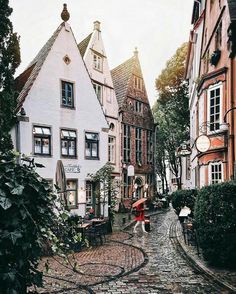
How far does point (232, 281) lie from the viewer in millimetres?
7445

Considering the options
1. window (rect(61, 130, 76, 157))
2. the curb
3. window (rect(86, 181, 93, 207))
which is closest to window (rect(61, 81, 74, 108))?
window (rect(61, 130, 76, 157))

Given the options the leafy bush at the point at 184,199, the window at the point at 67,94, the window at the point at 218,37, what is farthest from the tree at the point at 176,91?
the window at the point at 218,37

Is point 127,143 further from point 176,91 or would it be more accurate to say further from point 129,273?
point 129,273

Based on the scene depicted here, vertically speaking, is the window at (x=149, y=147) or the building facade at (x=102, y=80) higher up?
the building facade at (x=102, y=80)

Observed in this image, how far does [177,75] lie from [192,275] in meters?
26.7

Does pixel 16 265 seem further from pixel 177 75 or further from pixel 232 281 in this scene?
pixel 177 75

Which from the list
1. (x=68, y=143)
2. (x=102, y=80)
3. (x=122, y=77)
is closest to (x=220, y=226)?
(x=68, y=143)

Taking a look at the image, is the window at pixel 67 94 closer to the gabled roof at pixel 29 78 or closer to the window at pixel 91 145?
the gabled roof at pixel 29 78

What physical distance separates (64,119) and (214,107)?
992cm

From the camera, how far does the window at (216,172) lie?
14641 mm

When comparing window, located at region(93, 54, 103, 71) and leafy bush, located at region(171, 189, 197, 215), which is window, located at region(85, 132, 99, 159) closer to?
leafy bush, located at region(171, 189, 197, 215)

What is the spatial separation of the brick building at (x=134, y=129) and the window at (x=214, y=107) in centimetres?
1446

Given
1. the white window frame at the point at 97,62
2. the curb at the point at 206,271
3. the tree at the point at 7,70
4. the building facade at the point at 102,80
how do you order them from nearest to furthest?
1. the curb at the point at 206,271
2. the tree at the point at 7,70
3. the building facade at the point at 102,80
4. the white window frame at the point at 97,62

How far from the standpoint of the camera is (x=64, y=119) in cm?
2073
